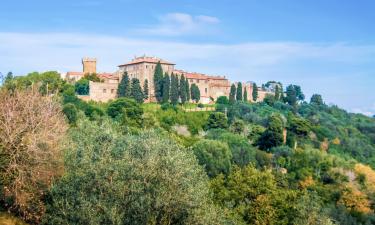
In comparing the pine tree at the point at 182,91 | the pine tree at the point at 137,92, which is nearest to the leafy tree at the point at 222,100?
the pine tree at the point at 182,91

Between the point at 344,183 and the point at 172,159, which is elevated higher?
the point at 172,159

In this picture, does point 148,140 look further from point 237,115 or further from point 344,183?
point 237,115

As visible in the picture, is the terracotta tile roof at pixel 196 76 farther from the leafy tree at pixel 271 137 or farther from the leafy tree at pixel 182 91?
the leafy tree at pixel 271 137

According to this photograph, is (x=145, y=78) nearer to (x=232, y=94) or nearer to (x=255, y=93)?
(x=232, y=94)

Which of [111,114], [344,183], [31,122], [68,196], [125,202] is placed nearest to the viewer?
[125,202]

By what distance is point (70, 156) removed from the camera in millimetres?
24219

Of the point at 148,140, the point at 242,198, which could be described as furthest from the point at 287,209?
the point at 148,140

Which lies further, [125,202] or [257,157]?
[257,157]

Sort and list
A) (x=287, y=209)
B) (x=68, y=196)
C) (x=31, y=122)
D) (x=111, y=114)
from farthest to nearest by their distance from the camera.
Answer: (x=111, y=114), (x=287, y=209), (x=31, y=122), (x=68, y=196)

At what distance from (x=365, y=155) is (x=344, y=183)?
32880 mm

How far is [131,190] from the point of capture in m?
20.4

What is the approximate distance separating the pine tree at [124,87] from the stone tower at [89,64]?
19.5 m

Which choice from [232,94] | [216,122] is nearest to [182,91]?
[216,122]

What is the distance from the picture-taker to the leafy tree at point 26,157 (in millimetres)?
22297
